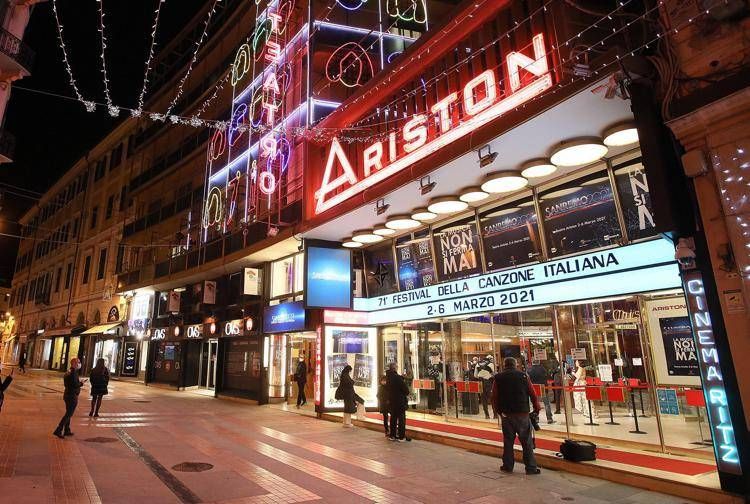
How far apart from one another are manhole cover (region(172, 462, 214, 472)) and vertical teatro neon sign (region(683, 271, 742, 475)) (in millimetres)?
7730

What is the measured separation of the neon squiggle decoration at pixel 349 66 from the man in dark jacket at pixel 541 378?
10.7 metres

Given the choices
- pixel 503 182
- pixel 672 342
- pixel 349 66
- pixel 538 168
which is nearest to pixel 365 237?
pixel 503 182

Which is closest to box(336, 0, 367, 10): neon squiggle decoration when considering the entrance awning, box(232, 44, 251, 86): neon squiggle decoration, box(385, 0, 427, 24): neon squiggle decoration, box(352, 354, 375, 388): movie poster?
box(385, 0, 427, 24): neon squiggle decoration

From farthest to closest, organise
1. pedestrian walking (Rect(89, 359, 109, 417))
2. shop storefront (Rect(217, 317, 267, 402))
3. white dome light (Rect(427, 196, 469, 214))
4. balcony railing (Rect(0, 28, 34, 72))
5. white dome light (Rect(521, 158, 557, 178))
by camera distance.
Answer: shop storefront (Rect(217, 317, 267, 402))
balcony railing (Rect(0, 28, 34, 72))
pedestrian walking (Rect(89, 359, 109, 417))
white dome light (Rect(427, 196, 469, 214))
white dome light (Rect(521, 158, 557, 178))

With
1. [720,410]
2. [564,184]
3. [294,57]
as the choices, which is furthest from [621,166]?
[294,57]

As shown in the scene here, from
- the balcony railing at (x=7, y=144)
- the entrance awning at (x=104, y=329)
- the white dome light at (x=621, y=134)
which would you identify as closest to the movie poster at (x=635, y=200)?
the white dome light at (x=621, y=134)

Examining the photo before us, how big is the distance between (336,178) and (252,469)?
8214mm

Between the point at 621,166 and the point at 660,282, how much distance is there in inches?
94.2

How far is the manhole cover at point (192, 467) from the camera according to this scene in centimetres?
776

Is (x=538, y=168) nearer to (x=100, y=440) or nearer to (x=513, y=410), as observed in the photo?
(x=513, y=410)

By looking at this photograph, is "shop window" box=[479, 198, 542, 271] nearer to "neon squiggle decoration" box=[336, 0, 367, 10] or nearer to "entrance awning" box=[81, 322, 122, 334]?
"neon squiggle decoration" box=[336, 0, 367, 10]

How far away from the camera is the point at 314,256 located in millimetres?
14773

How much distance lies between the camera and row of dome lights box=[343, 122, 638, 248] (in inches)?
314

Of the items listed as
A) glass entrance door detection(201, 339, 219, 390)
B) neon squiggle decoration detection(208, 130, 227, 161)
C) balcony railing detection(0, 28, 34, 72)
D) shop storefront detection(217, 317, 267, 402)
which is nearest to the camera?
balcony railing detection(0, 28, 34, 72)
